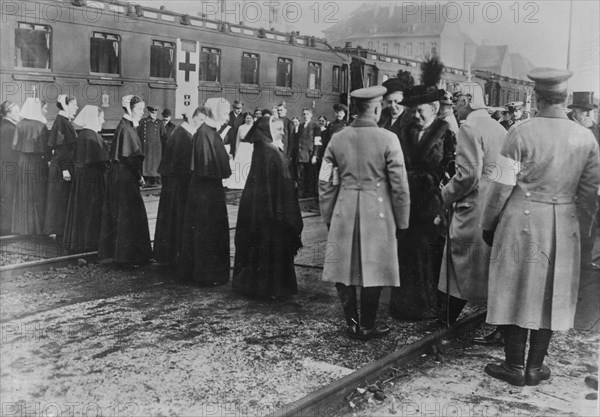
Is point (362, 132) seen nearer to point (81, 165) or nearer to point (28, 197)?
point (81, 165)

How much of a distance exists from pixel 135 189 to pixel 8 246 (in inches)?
88.2

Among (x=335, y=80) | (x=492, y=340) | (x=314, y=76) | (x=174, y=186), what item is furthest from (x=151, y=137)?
(x=492, y=340)

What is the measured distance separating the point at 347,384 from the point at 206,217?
312 cm

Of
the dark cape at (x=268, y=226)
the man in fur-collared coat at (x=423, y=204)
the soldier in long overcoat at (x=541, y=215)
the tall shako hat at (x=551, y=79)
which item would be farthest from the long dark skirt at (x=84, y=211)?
the tall shako hat at (x=551, y=79)

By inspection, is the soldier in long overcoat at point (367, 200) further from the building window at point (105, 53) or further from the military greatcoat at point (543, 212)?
the building window at point (105, 53)

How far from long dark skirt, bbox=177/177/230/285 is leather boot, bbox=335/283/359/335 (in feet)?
6.31

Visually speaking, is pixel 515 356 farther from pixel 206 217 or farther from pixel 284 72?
pixel 284 72

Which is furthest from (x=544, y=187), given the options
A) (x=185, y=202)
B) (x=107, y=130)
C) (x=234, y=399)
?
(x=107, y=130)

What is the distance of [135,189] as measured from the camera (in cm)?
743

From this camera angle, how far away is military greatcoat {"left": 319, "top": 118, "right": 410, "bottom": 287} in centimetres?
486

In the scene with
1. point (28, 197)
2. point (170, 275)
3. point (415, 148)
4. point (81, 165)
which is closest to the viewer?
point (415, 148)

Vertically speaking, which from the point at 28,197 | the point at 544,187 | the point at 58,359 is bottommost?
the point at 58,359

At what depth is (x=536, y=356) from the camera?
4348mm

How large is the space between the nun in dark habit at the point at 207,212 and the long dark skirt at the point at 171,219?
0.45 metres
